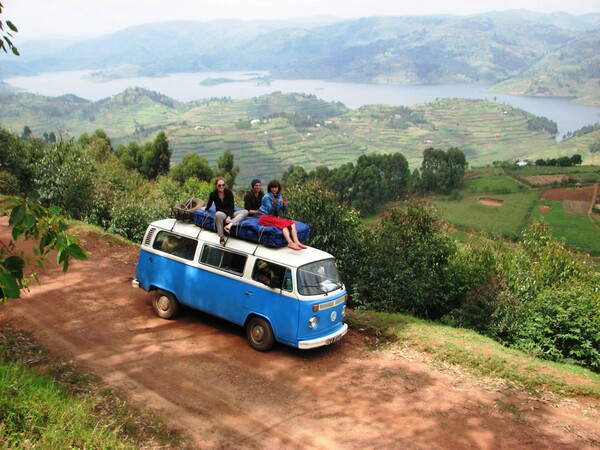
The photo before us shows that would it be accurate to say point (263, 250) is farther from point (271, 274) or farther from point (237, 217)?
point (237, 217)

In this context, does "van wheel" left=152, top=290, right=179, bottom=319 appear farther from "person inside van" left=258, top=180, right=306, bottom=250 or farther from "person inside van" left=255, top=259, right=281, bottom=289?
"person inside van" left=258, top=180, right=306, bottom=250

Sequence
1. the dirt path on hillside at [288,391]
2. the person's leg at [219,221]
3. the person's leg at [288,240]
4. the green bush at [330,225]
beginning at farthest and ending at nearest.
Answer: the green bush at [330,225] < the person's leg at [219,221] < the person's leg at [288,240] < the dirt path on hillside at [288,391]

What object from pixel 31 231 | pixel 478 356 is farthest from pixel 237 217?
pixel 31 231

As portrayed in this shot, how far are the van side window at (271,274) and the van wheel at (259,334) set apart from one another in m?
0.77

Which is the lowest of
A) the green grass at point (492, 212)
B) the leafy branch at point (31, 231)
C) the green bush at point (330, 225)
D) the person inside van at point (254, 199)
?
the green grass at point (492, 212)

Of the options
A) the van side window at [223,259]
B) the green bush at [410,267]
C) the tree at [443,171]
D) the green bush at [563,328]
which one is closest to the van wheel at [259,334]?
the van side window at [223,259]

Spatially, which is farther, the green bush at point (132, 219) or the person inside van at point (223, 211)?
the green bush at point (132, 219)

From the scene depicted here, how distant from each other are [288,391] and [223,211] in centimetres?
397

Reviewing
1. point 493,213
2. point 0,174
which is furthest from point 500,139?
point 0,174

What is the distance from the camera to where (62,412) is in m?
6.27

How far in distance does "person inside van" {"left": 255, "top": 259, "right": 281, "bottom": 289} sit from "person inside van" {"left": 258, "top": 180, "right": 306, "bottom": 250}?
24.4 inches

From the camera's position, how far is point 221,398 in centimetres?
825

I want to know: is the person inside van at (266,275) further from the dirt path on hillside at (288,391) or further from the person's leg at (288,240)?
the dirt path on hillside at (288,391)

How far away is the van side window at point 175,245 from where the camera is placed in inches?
420
